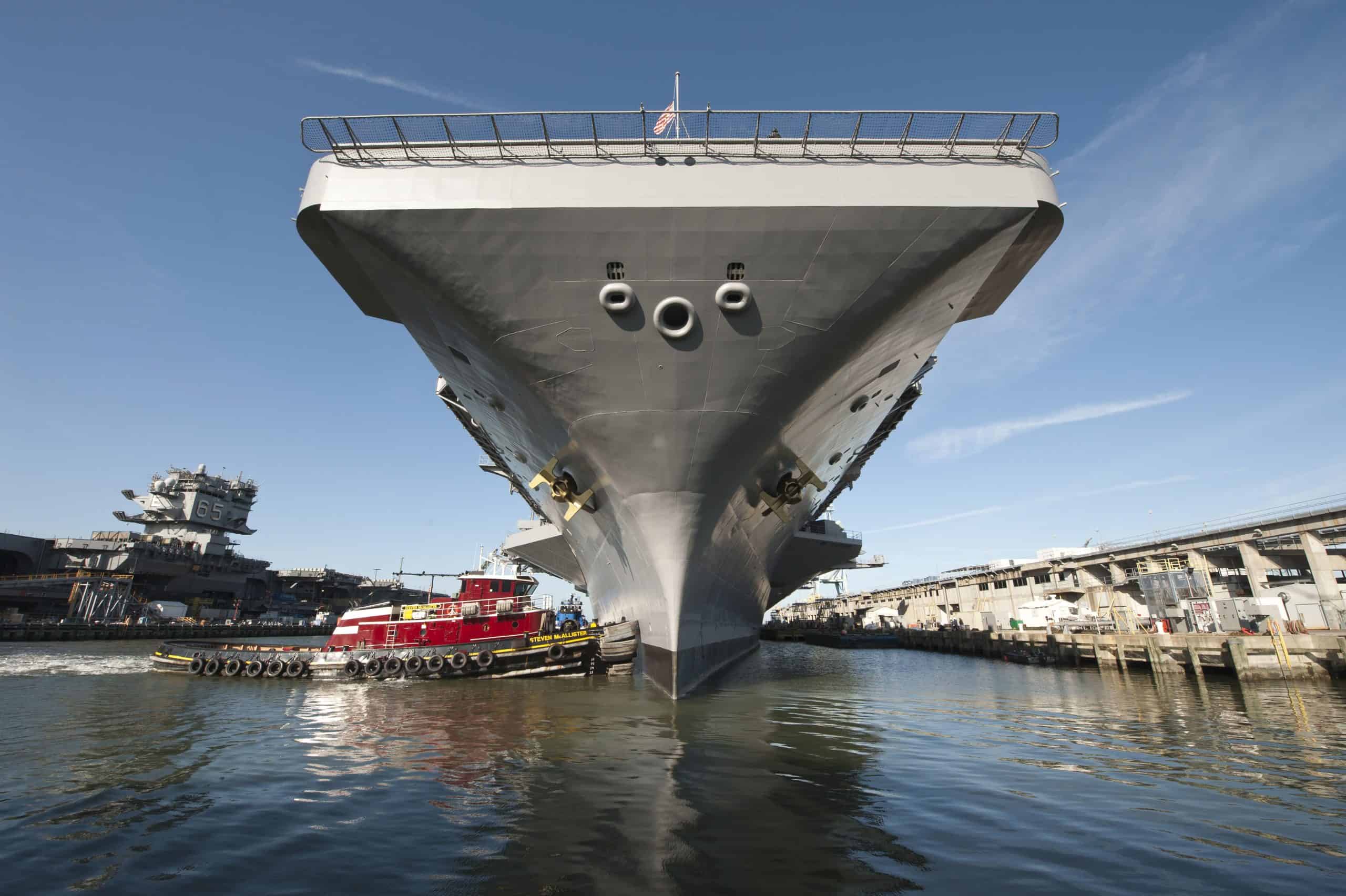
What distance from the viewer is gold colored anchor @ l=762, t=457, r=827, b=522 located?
11.8 meters

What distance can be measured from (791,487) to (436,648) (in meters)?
12.8

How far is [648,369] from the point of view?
31.6 ft

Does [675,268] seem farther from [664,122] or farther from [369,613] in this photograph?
[369,613]

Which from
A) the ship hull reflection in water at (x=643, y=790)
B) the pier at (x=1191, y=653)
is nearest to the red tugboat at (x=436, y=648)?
the ship hull reflection in water at (x=643, y=790)

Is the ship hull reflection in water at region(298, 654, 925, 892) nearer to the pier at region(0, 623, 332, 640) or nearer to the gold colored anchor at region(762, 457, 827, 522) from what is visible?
the gold colored anchor at region(762, 457, 827, 522)

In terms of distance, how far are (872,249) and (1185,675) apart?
704 inches

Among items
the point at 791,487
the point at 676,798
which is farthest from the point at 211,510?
the point at 676,798

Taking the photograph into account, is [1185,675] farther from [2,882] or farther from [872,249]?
[2,882]

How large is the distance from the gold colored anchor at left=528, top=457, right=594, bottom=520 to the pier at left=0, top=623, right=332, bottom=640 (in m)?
39.9

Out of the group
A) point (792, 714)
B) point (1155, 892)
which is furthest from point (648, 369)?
point (1155, 892)

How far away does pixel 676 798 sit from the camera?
19.4 ft

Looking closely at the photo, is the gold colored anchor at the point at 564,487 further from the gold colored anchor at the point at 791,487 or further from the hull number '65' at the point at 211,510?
the hull number '65' at the point at 211,510

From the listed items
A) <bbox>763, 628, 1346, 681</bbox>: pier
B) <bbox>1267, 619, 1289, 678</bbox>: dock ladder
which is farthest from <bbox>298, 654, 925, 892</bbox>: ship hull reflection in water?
<bbox>1267, 619, 1289, 678</bbox>: dock ladder

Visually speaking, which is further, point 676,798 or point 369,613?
point 369,613
